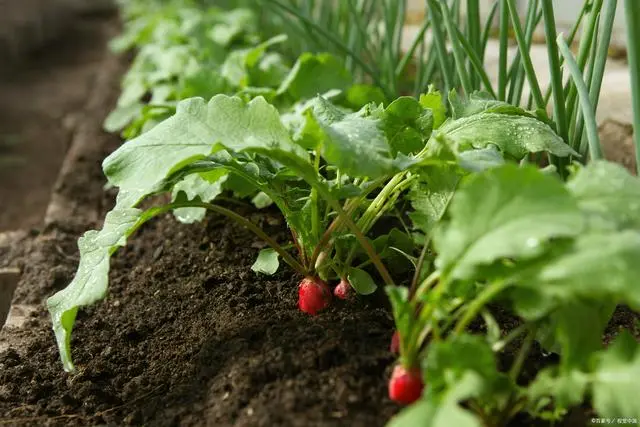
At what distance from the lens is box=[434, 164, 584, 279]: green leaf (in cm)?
63

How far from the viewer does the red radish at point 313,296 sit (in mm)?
988

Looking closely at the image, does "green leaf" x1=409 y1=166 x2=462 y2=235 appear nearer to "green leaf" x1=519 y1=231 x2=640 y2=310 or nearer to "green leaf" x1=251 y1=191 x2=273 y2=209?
"green leaf" x1=519 y1=231 x2=640 y2=310

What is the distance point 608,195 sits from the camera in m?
0.69

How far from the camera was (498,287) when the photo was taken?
67 centimetres

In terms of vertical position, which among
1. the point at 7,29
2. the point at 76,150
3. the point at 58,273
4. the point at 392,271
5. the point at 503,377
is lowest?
the point at 7,29

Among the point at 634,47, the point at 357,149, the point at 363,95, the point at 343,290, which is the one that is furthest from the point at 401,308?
the point at 363,95

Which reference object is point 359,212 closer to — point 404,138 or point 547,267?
point 404,138

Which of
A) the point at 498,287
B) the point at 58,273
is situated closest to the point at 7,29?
the point at 58,273

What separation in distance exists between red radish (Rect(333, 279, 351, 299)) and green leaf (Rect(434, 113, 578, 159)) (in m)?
0.24

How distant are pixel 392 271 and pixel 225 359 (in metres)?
0.30

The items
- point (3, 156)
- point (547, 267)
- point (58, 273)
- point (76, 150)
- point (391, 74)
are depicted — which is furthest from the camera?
point (3, 156)

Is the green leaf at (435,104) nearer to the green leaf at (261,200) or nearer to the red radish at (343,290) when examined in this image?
the red radish at (343,290)

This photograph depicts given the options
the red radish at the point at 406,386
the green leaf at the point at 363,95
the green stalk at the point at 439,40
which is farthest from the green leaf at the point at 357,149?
the green leaf at the point at 363,95

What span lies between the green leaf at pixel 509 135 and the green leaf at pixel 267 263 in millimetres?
305
